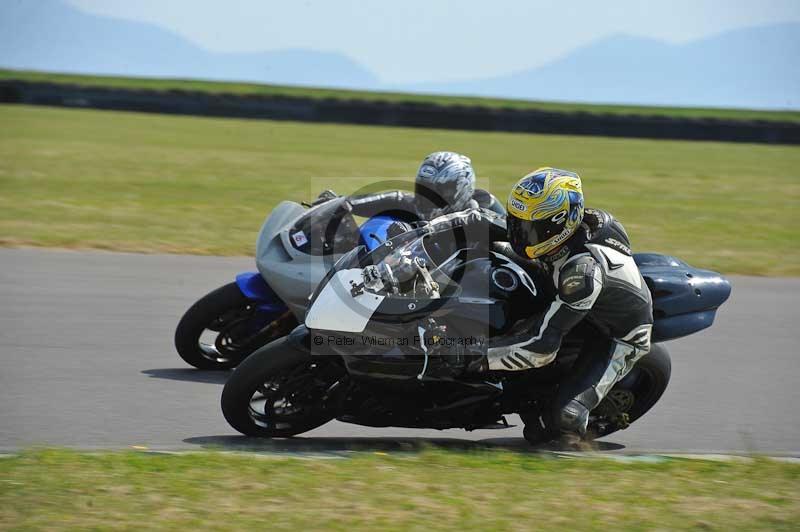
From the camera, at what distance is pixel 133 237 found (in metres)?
10.8

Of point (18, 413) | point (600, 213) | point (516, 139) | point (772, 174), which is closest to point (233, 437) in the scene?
point (18, 413)

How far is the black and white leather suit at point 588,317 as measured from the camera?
4.47 m

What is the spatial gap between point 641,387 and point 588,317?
641 millimetres

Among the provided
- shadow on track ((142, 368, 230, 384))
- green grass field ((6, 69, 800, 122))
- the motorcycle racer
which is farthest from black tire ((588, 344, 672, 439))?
green grass field ((6, 69, 800, 122))

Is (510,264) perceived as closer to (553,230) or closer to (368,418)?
(553,230)

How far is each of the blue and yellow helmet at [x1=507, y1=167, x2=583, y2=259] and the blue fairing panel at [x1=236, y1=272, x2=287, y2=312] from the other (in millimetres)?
1771

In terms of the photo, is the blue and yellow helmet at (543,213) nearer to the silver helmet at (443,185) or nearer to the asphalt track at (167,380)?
the asphalt track at (167,380)

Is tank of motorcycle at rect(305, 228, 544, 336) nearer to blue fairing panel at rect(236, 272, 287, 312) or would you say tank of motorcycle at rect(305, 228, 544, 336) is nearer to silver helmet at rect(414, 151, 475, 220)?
blue fairing panel at rect(236, 272, 287, 312)

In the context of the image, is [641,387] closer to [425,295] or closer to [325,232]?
[425,295]

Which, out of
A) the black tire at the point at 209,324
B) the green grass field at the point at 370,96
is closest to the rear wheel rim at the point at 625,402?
the black tire at the point at 209,324

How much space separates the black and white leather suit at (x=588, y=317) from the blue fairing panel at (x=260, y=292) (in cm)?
150

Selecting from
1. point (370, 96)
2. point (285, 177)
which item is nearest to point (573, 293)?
point (285, 177)

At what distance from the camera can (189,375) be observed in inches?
233

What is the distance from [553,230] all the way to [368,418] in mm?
1243
